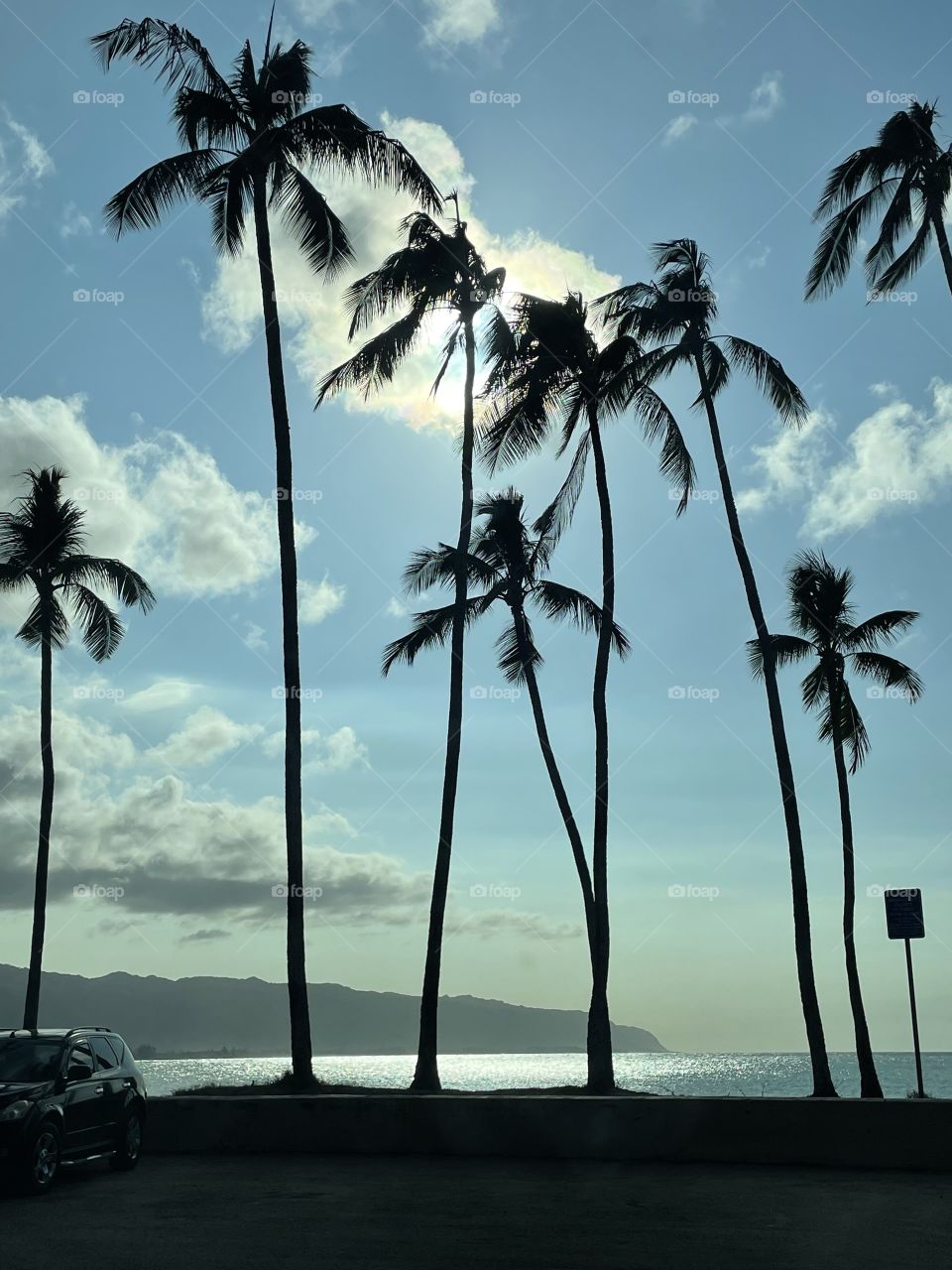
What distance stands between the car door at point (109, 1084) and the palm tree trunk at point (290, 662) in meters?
7.13

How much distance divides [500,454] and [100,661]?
1302cm

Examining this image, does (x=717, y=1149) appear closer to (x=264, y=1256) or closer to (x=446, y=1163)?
(x=446, y=1163)

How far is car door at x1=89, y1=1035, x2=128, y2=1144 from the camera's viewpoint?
14.1 meters

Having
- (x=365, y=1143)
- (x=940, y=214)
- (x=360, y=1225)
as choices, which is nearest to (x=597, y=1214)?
(x=360, y=1225)

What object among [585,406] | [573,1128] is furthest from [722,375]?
[573,1128]

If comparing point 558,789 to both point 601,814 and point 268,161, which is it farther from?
point 268,161

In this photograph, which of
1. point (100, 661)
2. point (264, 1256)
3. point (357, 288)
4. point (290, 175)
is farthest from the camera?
point (100, 661)

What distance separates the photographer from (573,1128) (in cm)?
1494

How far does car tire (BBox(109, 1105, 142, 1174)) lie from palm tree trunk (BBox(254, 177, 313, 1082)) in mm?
7025

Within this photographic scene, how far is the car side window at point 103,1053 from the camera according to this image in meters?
14.7

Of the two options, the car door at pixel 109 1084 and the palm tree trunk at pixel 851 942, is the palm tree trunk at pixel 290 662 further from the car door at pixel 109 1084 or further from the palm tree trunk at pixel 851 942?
the palm tree trunk at pixel 851 942

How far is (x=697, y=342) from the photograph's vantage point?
30469 millimetres

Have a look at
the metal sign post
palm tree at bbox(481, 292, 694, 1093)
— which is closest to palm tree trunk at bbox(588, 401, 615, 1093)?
palm tree at bbox(481, 292, 694, 1093)

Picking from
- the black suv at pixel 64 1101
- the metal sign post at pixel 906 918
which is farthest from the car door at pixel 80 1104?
the metal sign post at pixel 906 918
